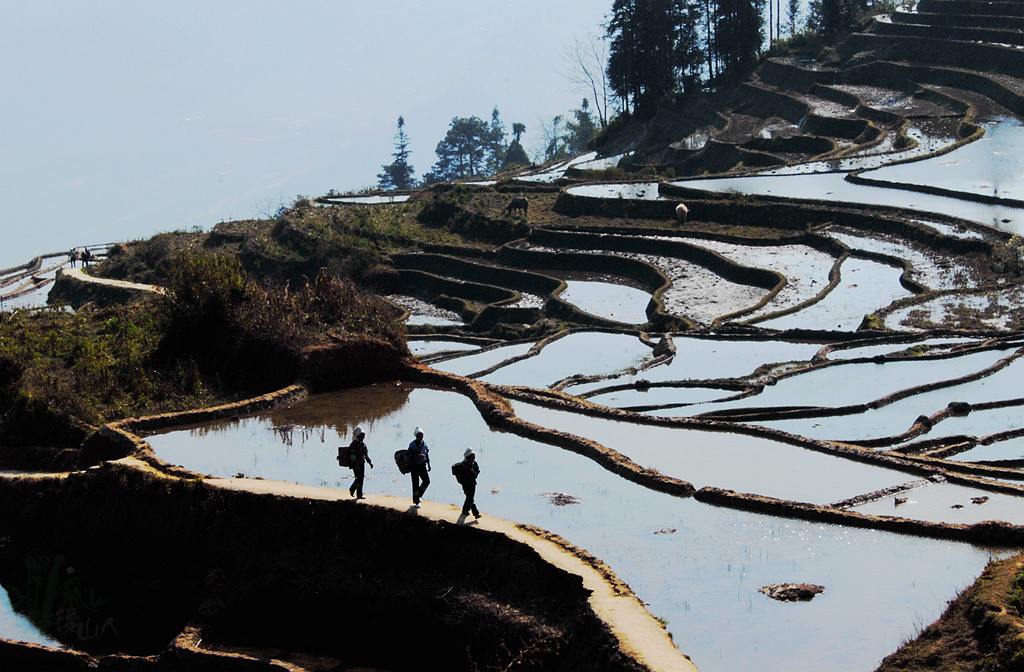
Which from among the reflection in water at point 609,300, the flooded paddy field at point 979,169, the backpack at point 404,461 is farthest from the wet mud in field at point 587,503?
the flooded paddy field at point 979,169

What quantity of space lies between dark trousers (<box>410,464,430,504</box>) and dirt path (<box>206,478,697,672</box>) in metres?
0.13

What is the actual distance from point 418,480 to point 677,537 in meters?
2.79

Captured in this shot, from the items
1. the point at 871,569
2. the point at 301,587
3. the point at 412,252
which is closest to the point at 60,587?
the point at 301,587

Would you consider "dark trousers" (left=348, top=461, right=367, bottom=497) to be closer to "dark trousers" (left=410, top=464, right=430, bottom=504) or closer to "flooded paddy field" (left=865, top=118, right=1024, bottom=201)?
"dark trousers" (left=410, top=464, right=430, bottom=504)

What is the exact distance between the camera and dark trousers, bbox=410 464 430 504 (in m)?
11.3

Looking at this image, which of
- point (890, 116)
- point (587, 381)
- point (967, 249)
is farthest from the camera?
point (890, 116)

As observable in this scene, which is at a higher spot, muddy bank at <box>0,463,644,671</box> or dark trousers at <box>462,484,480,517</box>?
dark trousers at <box>462,484,480,517</box>

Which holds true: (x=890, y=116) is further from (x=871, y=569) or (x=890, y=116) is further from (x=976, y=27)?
(x=871, y=569)

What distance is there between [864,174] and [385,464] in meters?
32.7

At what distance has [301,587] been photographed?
11.2m

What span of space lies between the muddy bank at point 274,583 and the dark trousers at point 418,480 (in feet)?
1.02

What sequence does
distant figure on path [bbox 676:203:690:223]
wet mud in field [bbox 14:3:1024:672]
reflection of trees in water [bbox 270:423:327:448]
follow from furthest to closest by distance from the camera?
distant figure on path [bbox 676:203:690:223] → reflection of trees in water [bbox 270:423:327:448] → wet mud in field [bbox 14:3:1024:672]

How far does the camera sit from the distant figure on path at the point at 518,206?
44.2 meters

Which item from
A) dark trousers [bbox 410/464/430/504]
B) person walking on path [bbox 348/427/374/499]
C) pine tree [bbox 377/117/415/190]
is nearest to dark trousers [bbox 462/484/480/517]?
dark trousers [bbox 410/464/430/504]
